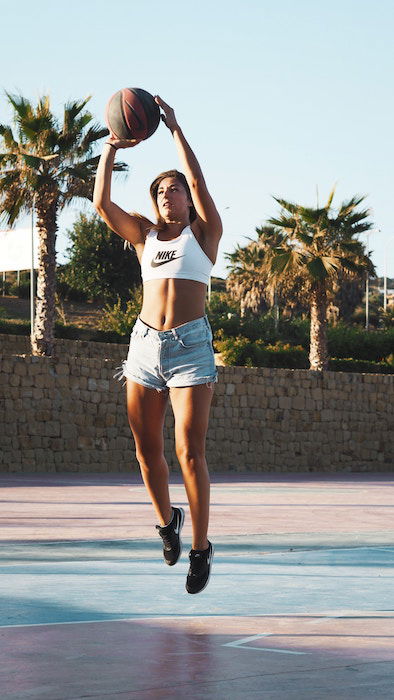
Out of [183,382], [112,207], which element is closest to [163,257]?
[112,207]

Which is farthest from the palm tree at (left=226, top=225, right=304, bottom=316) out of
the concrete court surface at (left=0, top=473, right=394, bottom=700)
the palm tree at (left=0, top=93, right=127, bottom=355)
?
the concrete court surface at (left=0, top=473, right=394, bottom=700)

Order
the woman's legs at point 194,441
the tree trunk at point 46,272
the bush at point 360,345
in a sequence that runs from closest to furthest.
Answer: the woman's legs at point 194,441, the tree trunk at point 46,272, the bush at point 360,345

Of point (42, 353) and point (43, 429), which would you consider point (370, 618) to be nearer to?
point (43, 429)

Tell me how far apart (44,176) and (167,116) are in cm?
2057

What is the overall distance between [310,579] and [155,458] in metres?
1.48

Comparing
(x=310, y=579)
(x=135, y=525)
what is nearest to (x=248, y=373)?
(x=135, y=525)

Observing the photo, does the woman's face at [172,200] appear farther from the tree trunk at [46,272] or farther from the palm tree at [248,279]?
the palm tree at [248,279]

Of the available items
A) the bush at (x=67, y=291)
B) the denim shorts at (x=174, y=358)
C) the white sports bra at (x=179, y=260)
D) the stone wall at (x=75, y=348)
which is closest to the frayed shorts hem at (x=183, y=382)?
the denim shorts at (x=174, y=358)

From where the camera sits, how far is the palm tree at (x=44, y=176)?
1015 inches

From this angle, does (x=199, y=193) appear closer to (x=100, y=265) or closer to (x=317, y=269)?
(x=317, y=269)

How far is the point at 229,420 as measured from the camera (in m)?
27.4

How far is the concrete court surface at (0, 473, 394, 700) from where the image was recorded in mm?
3777

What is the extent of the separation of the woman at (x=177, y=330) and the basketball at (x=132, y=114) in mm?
60

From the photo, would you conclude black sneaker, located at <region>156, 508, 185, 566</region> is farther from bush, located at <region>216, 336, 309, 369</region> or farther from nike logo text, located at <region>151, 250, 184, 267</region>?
bush, located at <region>216, 336, 309, 369</region>
